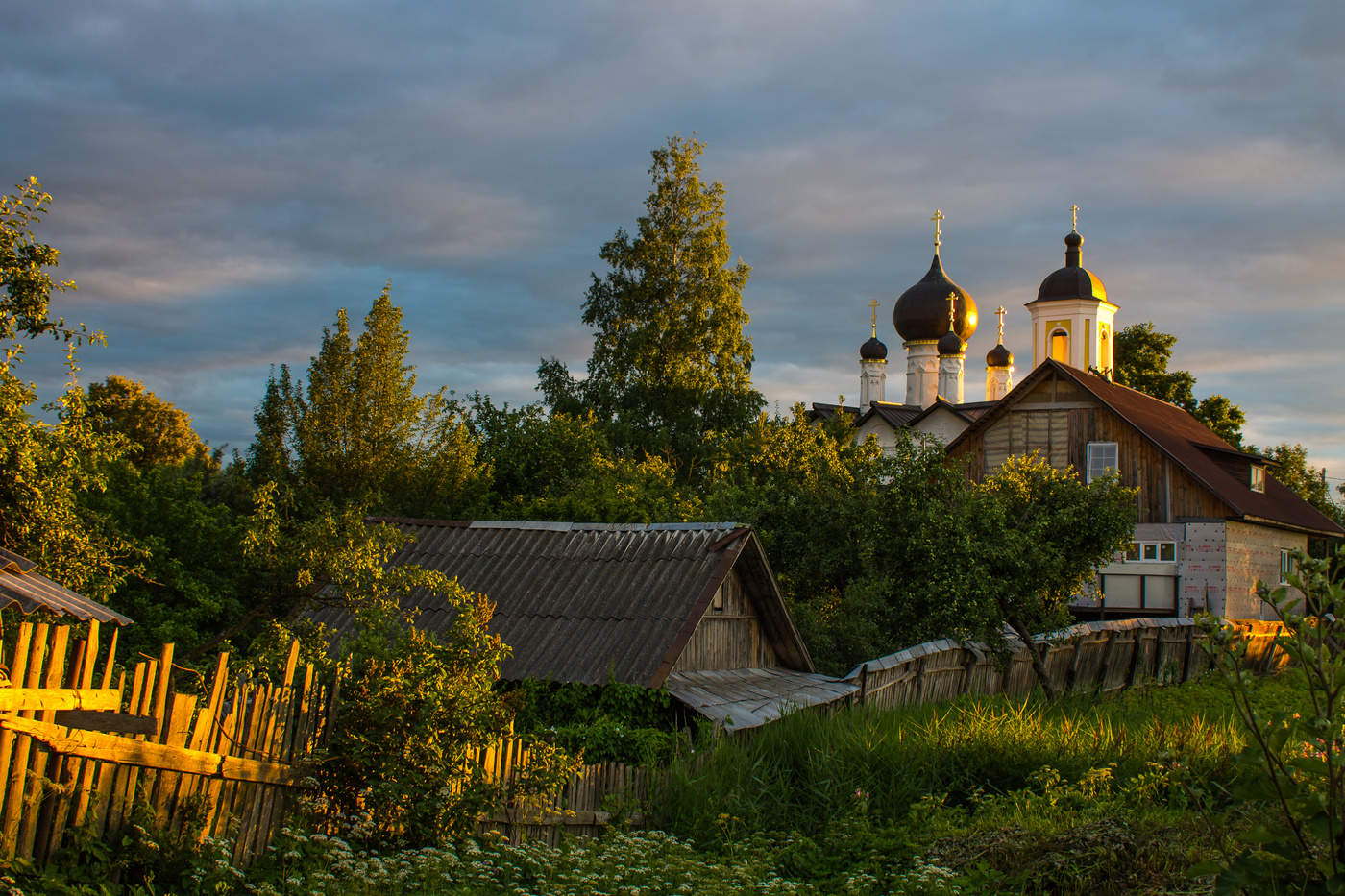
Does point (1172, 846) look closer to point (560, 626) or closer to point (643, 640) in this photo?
point (643, 640)

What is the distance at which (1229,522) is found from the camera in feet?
102

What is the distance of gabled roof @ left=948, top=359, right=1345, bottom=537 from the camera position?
31.6 metres

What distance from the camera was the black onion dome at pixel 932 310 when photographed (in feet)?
209

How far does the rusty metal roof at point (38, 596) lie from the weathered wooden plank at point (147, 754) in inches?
50.0

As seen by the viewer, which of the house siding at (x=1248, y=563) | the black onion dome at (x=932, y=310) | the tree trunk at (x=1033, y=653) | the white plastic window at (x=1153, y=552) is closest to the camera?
the tree trunk at (x=1033, y=653)

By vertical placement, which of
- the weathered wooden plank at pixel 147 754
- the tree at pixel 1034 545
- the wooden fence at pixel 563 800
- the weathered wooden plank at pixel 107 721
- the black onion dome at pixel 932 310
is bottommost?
the wooden fence at pixel 563 800

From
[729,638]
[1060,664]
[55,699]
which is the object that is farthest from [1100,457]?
[55,699]

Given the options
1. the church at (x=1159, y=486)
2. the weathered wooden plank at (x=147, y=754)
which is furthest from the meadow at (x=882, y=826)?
the church at (x=1159, y=486)

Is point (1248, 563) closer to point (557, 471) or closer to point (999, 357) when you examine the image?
point (557, 471)

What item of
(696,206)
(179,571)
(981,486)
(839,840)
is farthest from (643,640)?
(696,206)

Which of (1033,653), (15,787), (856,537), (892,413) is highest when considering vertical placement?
(892,413)

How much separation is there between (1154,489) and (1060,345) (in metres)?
28.2

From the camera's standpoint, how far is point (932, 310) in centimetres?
6372

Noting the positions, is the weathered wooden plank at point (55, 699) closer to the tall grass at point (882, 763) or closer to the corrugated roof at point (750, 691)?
the tall grass at point (882, 763)
